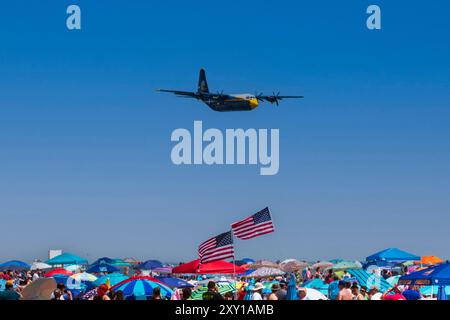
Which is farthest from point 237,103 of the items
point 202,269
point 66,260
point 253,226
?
point 253,226

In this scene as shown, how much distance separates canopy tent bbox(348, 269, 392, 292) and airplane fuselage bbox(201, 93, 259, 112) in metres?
30.4

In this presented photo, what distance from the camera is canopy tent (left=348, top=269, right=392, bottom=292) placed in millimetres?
21938

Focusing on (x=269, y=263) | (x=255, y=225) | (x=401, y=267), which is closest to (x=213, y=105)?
(x=269, y=263)

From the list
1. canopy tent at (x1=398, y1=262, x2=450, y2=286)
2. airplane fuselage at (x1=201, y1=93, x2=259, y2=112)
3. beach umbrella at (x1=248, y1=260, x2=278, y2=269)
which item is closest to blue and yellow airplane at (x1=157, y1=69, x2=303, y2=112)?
airplane fuselage at (x1=201, y1=93, x2=259, y2=112)

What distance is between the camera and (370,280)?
22.8 metres

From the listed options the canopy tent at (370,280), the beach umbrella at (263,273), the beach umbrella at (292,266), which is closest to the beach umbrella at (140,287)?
the canopy tent at (370,280)

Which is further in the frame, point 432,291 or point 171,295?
point 432,291

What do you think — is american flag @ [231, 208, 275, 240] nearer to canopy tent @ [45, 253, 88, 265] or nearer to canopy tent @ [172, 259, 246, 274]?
canopy tent @ [172, 259, 246, 274]

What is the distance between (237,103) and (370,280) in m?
32.4

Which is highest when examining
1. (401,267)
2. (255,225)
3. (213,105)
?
(213,105)
